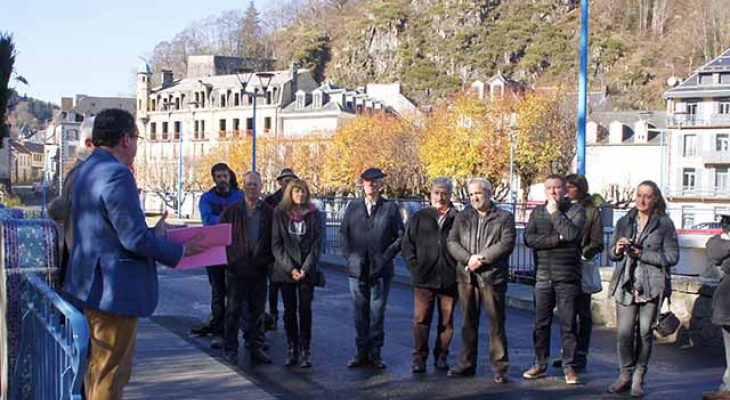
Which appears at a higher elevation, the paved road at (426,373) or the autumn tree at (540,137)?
the autumn tree at (540,137)

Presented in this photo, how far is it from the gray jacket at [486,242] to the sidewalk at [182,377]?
252 cm

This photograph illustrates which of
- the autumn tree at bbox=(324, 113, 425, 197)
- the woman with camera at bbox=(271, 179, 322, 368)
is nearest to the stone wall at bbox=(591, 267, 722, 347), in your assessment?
the woman with camera at bbox=(271, 179, 322, 368)

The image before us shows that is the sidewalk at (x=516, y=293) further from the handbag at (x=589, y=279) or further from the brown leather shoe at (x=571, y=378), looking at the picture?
the brown leather shoe at (x=571, y=378)

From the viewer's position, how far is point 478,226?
27.2 feet

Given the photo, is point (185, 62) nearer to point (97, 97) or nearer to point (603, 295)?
point (97, 97)

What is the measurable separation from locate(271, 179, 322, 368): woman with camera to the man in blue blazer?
4.05 meters

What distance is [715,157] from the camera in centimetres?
6375

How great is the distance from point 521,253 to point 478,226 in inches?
399

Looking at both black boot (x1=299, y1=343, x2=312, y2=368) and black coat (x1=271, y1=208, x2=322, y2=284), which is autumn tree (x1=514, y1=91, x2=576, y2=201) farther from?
black boot (x1=299, y1=343, x2=312, y2=368)

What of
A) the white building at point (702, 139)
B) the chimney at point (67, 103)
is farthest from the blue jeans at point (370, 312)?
the chimney at point (67, 103)

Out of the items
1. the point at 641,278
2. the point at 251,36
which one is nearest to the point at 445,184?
the point at 641,278

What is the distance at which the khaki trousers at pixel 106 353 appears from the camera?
4.67m

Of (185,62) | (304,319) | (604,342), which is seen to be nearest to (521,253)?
(604,342)

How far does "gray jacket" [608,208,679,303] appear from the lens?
300 inches
